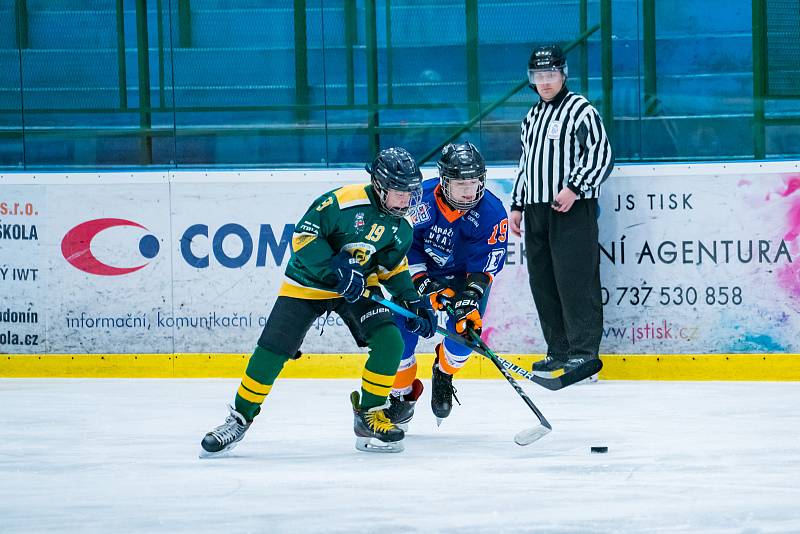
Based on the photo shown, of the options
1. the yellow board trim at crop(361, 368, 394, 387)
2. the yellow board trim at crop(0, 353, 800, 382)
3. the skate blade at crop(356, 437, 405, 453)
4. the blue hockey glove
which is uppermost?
the blue hockey glove

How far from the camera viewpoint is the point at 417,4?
6465mm

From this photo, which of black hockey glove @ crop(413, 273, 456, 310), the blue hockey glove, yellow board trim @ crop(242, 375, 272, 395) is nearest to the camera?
yellow board trim @ crop(242, 375, 272, 395)

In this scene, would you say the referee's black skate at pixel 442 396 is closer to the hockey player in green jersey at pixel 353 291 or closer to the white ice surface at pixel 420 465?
the white ice surface at pixel 420 465

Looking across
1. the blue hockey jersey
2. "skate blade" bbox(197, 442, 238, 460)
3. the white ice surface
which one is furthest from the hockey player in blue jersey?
"skate blade" bbox(197, 442, 238, 460)

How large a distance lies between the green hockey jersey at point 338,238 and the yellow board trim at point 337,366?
77.1 inches

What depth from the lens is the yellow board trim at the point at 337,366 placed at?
238 inches

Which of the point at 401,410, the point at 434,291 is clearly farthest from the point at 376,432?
the point at 434,291

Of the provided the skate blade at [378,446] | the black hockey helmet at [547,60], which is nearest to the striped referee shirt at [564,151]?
the black hockey helmet at [547,60]

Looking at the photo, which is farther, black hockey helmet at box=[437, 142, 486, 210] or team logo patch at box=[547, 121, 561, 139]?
team logo patch at box=[547, 121, 561, 139]

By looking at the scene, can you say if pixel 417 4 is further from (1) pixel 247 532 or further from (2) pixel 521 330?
(1) pixel 247 532

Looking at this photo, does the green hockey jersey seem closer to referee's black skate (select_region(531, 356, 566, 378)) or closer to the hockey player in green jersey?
the hockey player in green jersey

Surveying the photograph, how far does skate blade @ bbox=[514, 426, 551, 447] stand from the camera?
435cm

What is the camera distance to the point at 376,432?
14.1 ft

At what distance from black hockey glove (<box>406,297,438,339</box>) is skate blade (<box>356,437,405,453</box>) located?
1.11ft
